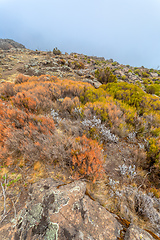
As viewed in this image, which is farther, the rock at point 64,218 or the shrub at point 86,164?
the shrub at point 86,164

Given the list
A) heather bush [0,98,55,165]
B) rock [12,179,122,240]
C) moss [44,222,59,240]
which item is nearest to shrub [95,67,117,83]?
heather bush [0,98,55,165]

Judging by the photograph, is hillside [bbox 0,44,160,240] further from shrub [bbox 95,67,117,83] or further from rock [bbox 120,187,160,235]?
shrub [bbox 95,67,117,83]

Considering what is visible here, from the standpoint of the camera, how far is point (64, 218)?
153 cm

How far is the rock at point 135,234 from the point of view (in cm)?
142

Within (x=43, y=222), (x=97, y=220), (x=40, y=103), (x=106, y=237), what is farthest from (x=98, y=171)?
(x=40, y=103)

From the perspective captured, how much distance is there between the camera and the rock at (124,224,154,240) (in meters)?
1.42

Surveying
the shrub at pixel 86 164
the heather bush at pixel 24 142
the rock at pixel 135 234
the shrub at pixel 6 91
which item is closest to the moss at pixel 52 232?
the shrub at pixel 86 164

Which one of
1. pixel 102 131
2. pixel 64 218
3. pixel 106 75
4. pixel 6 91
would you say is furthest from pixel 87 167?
pixel 106 75

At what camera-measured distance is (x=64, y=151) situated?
8.64 feet

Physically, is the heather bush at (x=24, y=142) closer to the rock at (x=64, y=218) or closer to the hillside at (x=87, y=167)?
the hillside at (x=87, y=167)

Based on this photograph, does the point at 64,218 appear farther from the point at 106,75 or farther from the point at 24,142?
the point at 106,75

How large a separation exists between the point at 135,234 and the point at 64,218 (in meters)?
1.03

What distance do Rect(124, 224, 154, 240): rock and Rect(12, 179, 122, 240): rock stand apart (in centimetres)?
14

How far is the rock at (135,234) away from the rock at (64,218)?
5.4 inches
